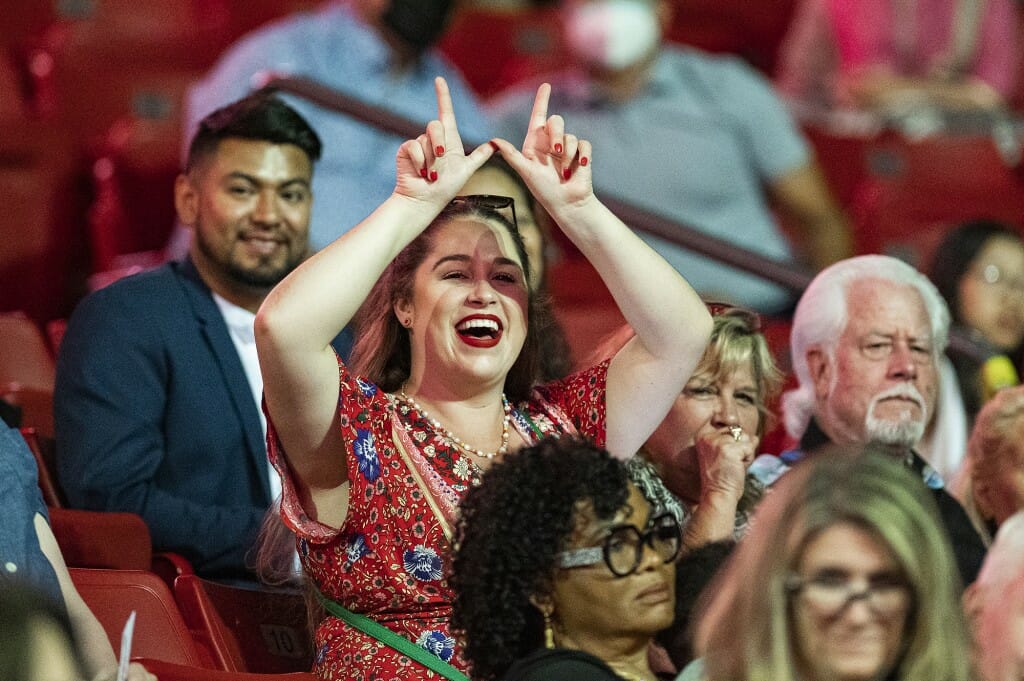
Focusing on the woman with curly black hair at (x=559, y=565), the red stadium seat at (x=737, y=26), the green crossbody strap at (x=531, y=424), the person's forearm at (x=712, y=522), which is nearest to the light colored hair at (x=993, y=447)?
the person's forearm at (x=712, y=522)

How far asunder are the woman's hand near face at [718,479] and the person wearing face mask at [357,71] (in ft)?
5.78

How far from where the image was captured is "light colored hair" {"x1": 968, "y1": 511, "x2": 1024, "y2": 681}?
240 centimetres

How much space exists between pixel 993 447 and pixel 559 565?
1377 millimetres

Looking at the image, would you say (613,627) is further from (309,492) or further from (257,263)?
(257,263)

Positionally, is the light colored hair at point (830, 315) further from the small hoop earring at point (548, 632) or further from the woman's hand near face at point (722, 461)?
the small hoop earring at point (548, 632)

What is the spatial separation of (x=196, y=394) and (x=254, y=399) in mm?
112

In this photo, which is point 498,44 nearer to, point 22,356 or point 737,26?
point 737,26

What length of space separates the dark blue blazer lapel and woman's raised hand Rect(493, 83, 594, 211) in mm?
940

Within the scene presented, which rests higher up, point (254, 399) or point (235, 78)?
point (235, 78)

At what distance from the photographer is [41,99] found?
5141mm

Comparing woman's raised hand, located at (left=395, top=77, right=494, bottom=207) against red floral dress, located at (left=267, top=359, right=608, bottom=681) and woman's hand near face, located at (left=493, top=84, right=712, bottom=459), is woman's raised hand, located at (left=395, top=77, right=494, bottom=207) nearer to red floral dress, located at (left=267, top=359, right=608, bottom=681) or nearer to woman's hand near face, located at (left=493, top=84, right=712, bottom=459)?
woman's hand near face, located at (left=493, top=84, right=712, bottom=459)

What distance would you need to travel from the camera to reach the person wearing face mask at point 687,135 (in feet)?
17.2

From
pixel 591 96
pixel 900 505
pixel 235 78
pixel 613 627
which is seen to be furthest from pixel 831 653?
pixel 591 96

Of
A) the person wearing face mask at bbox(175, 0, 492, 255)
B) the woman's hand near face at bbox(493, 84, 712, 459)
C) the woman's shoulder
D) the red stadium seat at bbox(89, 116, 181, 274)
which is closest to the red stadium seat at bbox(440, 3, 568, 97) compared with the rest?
the person wearing face mask at bbox(175, 0, 492, 255)
